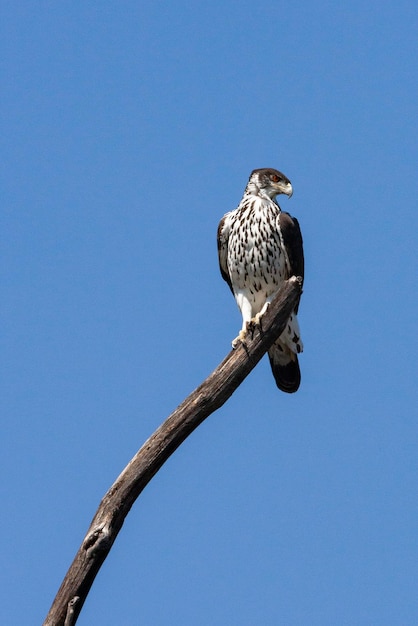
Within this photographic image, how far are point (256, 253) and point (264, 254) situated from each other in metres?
0.07

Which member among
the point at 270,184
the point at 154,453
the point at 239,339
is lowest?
the point at 154,453

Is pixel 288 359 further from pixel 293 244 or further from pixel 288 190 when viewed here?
pixel 288 190

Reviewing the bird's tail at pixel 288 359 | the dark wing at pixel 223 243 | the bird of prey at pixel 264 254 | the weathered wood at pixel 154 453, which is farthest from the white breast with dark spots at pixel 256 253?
the weathered wood at pixel 154 453

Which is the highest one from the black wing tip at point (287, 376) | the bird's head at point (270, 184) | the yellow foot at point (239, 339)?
the bird's head at point (270, 184)

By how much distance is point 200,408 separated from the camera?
301 inches

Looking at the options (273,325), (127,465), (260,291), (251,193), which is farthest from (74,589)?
(251,193)

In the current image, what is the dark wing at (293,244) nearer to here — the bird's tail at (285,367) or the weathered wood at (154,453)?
the bird's tail at (285,367)

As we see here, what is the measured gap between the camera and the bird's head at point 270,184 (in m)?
10.3

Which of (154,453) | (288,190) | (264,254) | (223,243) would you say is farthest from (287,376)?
(154,453)

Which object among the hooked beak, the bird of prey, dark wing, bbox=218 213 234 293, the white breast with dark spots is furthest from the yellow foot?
the hooked beak

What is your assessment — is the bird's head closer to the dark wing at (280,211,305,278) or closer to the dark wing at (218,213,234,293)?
the dark wing at (218,213,234,293)

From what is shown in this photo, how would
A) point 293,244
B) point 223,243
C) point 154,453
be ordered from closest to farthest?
point 154,453 → point 293,244 → point 223,243

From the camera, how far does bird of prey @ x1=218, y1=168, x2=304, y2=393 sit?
9.82 m

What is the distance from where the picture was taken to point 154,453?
739 centimetres
